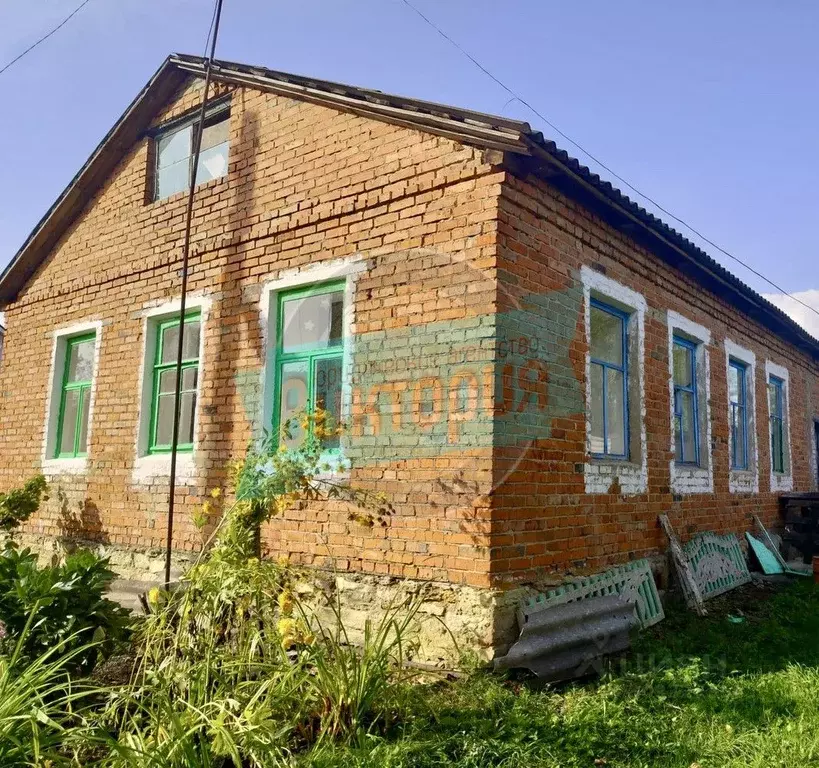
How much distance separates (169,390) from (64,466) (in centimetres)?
206

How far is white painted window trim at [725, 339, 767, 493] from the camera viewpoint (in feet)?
31.2

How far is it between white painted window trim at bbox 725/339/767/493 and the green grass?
4.03m

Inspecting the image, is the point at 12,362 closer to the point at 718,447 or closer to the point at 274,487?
the point at 274,487

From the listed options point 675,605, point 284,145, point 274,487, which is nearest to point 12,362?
point 284,145

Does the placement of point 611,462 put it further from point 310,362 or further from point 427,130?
point 427,130

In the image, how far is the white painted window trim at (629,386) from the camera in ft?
20.5

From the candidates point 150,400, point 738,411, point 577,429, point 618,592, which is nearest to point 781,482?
point 738,411

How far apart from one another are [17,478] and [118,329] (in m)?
2.74

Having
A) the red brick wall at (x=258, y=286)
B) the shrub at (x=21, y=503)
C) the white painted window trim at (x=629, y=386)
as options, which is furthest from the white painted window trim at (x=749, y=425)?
the shrub at (x=21, y=503)

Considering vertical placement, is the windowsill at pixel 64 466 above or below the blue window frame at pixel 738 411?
below

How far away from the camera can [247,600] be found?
13.5 feet

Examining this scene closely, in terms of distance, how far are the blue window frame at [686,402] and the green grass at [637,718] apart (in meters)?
2.97

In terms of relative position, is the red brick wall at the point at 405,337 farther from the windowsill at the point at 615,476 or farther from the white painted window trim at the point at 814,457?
the white painted window trim at the point at 814,457

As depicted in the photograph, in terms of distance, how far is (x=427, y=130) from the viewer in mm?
5785
